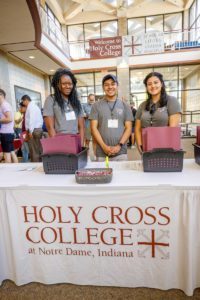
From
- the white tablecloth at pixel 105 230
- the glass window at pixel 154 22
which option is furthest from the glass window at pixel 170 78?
the white tablecloth at pixel 105 230

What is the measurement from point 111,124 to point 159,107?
44 cm

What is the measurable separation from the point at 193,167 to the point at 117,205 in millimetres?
594

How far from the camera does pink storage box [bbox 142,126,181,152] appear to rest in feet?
4.14

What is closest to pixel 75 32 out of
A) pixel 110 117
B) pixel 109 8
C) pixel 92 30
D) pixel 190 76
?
pixel 92 30

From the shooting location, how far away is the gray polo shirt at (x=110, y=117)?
192 cm

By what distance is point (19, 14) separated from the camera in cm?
400

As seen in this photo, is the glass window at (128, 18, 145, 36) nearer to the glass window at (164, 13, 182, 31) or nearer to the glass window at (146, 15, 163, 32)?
the glass window at (146, 15, 163, 32)

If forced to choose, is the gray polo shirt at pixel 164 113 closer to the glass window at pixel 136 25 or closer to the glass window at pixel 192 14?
the glass window at pixel 192 14

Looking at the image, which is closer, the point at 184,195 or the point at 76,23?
the point at 184,195

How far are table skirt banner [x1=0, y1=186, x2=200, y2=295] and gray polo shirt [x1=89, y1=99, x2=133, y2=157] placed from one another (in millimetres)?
863

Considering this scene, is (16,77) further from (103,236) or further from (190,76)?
(190,76)

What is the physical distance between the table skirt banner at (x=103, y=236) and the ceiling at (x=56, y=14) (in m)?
3.88

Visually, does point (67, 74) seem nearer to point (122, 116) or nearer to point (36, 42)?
point (122, 116)

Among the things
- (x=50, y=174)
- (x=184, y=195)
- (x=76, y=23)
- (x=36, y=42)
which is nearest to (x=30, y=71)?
(x=36, y=42)
